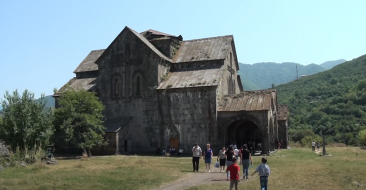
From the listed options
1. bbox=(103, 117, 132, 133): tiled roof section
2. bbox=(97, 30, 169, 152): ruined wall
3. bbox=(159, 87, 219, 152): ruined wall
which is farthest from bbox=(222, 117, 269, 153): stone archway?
bbox=(103, 117, 132, 133): tiled roof section

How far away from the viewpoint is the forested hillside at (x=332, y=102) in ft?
198

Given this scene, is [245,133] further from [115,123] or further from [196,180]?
[196,180]

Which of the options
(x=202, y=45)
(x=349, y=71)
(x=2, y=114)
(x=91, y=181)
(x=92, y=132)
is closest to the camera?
(x=91, y=181)

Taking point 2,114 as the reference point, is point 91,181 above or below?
below

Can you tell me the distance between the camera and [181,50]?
35.4 meters

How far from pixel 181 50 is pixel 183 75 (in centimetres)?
414

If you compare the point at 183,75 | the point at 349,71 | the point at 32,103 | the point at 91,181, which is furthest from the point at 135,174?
the point at 349,71

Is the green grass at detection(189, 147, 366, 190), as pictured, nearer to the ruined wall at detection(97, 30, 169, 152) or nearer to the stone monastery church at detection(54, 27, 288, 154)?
the stone monastery church at detection(54, 27, 288, 154)

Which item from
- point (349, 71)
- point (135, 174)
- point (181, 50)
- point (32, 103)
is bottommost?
point (135, 174)

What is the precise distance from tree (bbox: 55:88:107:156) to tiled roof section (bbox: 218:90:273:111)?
10.4 m

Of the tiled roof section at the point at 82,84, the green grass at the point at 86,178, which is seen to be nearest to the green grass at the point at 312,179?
the green grass at the point at 86,178

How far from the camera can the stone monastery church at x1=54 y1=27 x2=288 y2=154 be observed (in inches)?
1139

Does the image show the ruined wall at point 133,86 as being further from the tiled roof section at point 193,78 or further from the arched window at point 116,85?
the tiled roof section at point 193,78

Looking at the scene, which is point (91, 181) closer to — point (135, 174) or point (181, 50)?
point (135, 174)
